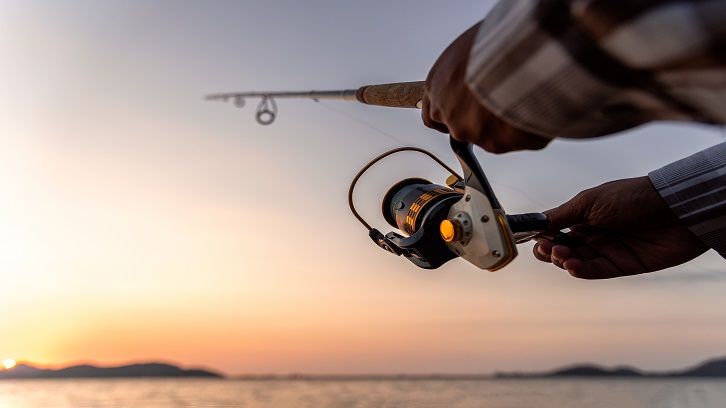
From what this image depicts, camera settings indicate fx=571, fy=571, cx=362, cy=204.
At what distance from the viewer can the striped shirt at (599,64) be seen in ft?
1.99

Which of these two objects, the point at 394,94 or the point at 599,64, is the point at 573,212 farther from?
the point at 599,64

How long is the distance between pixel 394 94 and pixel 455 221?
0.64 m

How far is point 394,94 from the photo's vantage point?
6.68 feet

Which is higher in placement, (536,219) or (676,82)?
(536,219)

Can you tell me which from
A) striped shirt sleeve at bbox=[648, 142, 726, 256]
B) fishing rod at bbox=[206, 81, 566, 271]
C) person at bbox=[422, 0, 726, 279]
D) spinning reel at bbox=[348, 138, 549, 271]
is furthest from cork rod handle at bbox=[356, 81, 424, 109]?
striped shirt sleeve at bbox=[648, 142, 726, 256]

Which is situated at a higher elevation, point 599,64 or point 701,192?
point 701,192

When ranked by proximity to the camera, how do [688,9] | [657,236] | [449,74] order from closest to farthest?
[688,9] < [449,74] < [657,236]

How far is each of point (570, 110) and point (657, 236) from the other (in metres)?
1.28

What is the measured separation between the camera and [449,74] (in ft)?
3.34

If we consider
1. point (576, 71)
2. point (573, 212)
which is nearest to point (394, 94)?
point (573, 212)

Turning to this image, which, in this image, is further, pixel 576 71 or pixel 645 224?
pixel 645 224

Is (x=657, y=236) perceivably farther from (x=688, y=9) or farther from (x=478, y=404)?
(x=478, y=404)

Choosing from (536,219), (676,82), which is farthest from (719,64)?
(536,219)

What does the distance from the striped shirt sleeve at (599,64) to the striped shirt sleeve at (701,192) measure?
1093 millimetres
